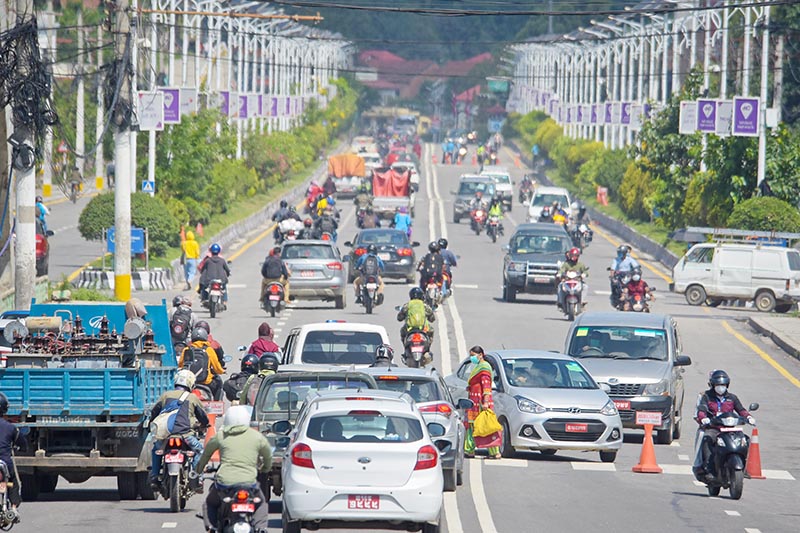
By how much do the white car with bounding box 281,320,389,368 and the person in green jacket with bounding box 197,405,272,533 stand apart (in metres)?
9.60

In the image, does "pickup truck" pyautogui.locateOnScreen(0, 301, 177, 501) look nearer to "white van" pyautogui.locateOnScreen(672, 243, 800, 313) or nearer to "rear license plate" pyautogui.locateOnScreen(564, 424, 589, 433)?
"rear license plate" pyautogui.locateOnScreen(564, 424, 589, 433)

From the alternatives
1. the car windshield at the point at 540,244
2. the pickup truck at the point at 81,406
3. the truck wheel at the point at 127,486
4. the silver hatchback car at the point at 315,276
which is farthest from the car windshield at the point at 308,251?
the truck wheel at the point at 127,486

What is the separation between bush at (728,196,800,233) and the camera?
171 feet

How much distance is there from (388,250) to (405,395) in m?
32.7

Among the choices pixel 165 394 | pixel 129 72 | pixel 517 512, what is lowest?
pixel 517 512

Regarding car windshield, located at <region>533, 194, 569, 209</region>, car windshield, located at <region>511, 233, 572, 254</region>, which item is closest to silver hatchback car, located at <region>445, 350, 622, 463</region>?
car windshield, located at <region>511, 233, 572, 254</region>

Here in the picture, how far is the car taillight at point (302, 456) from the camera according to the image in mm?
14375

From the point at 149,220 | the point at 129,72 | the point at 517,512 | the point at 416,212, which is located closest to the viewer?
the point at 517,512

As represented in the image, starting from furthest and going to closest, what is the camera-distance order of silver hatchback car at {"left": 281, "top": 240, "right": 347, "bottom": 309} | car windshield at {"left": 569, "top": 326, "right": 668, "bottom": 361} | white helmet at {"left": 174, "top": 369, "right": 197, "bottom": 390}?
silver hatchback car at {"left": 281, "top": 240, "right": 347, "bottom": 309}, car windshield at {"left": 569, "top": 326, "right": 668, "bottom": 361}, white helmet at {"left": 174, "top": 369, "right": 197, "bottom": 390}

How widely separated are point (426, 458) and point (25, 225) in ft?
55.9

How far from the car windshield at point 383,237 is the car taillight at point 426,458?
33470mm

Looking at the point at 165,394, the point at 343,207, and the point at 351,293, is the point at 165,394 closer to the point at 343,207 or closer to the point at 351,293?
the point at 351,293

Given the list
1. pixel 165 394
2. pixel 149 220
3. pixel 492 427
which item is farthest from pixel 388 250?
pixel 165 394

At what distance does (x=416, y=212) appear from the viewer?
85.2 metres
